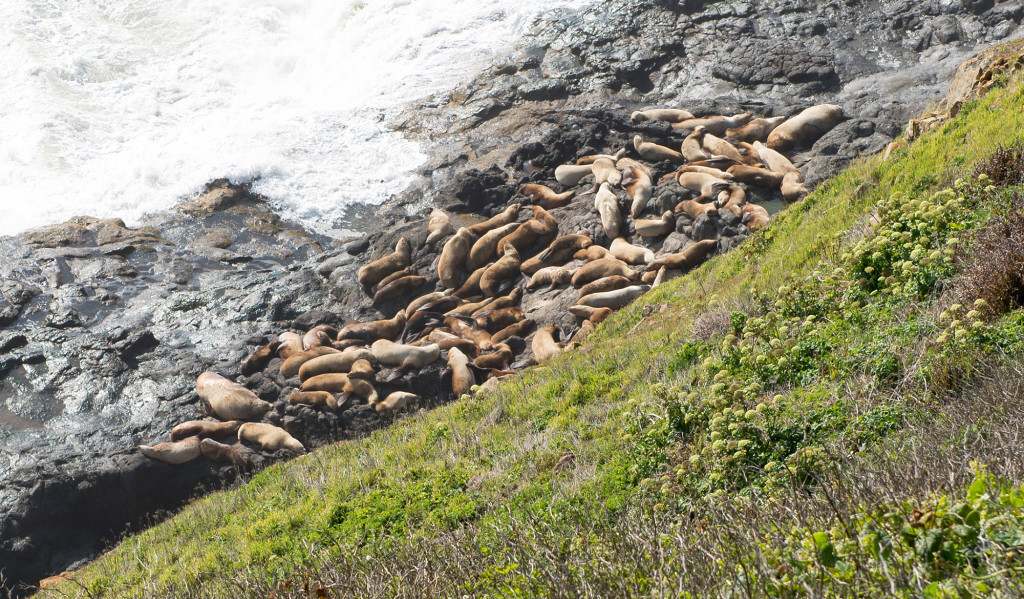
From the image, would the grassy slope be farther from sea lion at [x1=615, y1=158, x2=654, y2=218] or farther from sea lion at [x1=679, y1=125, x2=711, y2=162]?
sea lion at [x1=679, y1=125, x2=711, y2=162]

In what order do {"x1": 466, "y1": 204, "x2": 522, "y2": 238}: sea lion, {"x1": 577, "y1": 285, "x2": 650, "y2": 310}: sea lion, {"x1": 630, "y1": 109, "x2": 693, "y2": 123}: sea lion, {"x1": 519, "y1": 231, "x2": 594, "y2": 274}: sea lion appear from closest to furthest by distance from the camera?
{"x1": 577, "y1": 285, "x2": 650, "y2": 310}: sea lion
{"x1": 519, "y1": 231, "x2": 594, "y2": 274}: sea lion
{"x1": 466, "y1": 204, "x2": 522, "y2": 238}: sea lion
{"x1": 630, "y1": 109, "x2": 693, "y2": 123}: sea lion

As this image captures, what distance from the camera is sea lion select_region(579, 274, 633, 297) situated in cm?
1543

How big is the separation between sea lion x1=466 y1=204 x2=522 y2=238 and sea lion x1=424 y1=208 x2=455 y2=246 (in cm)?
63

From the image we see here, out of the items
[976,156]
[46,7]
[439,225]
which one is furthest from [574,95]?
[46,7]

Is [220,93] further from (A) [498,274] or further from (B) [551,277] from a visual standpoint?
(B) [551,277]

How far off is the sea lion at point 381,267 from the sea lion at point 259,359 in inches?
107

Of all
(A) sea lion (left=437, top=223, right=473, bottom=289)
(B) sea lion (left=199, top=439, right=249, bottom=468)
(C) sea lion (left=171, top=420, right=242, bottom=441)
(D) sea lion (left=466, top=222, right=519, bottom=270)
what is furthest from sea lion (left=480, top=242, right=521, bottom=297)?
(B) sea lion (left=199, top=439, right=249, bottom=468)

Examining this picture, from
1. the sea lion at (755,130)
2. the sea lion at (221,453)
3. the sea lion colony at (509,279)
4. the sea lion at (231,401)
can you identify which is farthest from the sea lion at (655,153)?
the sea lion at (221,453)

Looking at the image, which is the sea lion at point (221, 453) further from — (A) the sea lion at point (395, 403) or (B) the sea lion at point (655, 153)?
(B) the sea lion at point (655, 153)

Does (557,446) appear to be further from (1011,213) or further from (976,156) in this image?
(976,156)

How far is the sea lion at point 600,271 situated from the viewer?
15.8 meters

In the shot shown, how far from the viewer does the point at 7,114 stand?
3247 centimetres

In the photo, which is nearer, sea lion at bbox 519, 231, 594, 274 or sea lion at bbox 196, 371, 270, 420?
sea lion at bbox 196, 371, 270, 420

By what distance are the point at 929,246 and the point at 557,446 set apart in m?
4.30
